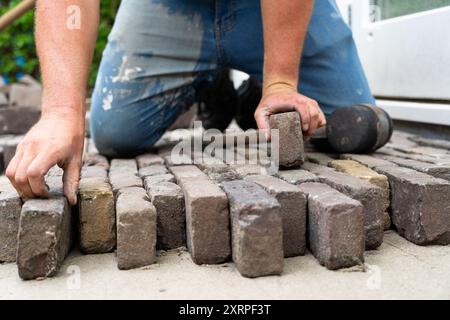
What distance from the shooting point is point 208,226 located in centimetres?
144

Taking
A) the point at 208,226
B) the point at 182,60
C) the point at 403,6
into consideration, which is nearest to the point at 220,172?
the point at 208,226

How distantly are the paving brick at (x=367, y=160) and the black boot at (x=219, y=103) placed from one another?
3.86 feet

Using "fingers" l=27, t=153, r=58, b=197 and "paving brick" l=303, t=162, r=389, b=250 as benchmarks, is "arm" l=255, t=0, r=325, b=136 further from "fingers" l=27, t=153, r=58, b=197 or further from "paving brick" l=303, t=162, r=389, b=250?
"fingers" l=27, t=153, r=58, b=197

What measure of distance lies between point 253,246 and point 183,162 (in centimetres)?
90

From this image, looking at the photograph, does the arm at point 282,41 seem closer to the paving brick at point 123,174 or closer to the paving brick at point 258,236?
the paving brick at point 123,174

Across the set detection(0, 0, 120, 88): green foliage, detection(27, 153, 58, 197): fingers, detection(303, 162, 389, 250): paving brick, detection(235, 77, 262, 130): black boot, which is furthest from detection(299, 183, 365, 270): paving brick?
detection(0, 0, 120, 88): green foliage

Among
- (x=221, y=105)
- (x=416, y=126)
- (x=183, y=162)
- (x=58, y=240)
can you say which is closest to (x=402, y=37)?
(x=416, y=126)

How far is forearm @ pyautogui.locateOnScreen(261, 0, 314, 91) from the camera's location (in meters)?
1.99

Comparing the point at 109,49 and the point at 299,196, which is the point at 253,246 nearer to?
the point at 299,196

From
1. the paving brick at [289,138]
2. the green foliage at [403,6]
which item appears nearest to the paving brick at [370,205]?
the paving brick at [289,138]

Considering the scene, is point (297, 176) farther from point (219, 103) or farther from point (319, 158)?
point (219, 103)

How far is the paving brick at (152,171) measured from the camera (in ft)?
6.41

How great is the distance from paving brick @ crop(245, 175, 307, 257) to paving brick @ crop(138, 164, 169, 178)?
58 centimetres

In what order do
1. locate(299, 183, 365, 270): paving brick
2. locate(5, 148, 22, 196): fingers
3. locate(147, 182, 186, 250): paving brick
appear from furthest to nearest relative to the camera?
locate(147, 182, 186, 250): paving brick < locate(5, 148, 22, 196): fingers < locate(299, 183, 365, 270): paving brick
